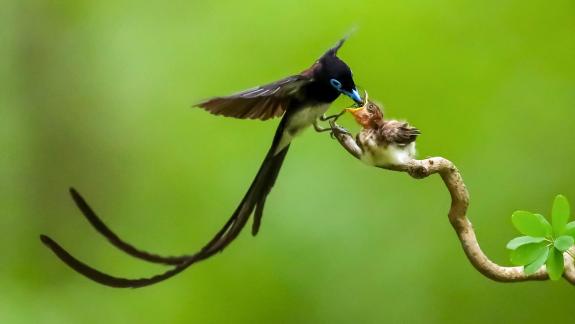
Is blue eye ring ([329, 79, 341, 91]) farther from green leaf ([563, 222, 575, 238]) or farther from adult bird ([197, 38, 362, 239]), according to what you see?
green leaf ([563, 222, 575, 238])

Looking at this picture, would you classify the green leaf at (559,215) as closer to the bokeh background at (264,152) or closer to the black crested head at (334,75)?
the black crested head at (334,75)

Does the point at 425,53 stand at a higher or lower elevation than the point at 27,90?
higher

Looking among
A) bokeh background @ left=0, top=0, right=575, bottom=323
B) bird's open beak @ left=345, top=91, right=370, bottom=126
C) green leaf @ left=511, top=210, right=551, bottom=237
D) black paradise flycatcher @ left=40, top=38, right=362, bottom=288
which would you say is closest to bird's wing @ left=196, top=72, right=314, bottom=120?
black paradise flycatcher @ left=40, top=38, right=362, bottom=288

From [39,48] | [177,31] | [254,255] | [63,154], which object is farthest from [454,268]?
[39,48]

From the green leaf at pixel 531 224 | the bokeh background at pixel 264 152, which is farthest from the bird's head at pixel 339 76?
the bokeh background at pixel 264 152

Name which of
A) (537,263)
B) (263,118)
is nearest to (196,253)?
(263,118)

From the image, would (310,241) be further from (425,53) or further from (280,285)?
(425,53)
